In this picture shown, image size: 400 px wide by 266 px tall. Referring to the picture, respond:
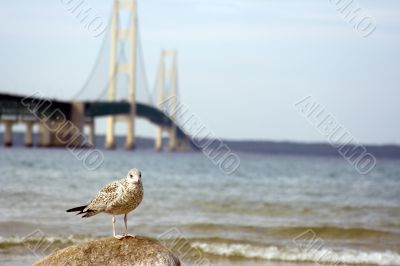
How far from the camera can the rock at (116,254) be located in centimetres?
570

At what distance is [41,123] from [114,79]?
6454 mm

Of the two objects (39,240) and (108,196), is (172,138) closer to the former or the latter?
(39,240)

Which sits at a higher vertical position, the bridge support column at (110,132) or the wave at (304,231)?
the wave at (304,231)

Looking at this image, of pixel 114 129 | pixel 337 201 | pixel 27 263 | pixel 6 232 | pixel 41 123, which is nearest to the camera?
pixel 27 263

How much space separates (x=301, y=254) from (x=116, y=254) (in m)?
4.32

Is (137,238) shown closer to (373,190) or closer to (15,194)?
(15,194)

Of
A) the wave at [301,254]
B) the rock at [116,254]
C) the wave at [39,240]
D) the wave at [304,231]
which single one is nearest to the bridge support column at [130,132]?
the wave at [304,231]

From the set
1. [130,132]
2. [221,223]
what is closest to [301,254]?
[221,223]

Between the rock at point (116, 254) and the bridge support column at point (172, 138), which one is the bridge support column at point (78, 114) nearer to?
the bridge support column at point (172, 138)

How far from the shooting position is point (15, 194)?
15305 mm

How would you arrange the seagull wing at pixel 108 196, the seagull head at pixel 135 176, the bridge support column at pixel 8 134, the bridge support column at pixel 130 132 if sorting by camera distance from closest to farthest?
the seagull head at pixel 135 176 → the seagull wing at pixel 108 196 → the bridge support column at pixel 130 132 → the bridge support column at pixel 8 134

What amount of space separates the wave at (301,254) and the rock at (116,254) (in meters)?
3.74

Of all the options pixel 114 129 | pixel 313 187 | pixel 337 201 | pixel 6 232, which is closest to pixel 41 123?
pixel 114 129

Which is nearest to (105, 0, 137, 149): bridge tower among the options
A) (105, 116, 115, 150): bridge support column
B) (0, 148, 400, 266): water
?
(105, 116, 115, 150): bridge support column
